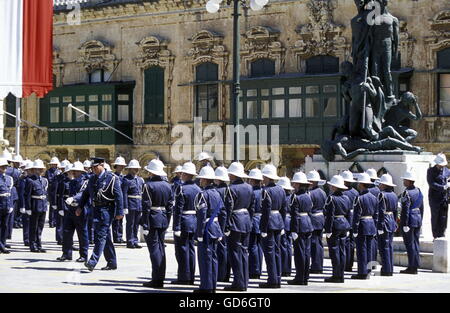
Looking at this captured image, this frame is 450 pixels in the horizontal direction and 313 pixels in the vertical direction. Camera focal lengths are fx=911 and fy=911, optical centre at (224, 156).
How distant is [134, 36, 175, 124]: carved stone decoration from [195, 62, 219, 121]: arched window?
1.45 metres

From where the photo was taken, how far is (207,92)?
40.6 meters

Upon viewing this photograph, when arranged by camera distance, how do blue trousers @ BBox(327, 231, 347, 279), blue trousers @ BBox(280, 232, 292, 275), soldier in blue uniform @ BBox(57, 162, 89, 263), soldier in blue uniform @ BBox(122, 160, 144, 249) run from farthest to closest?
soldier in blue uniform @ BBox(122, 160, 144, 249) < soldier in blue uniform @ BBox(57, 162, 89, 263) < blue trousers @ BBox(280, 232, 292, 275) < blue trousers @ BBox(327, 231, 347, 279)

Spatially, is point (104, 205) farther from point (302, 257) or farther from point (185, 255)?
point (302, 257)

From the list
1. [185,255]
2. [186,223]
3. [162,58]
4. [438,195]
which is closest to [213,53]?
[162,58]

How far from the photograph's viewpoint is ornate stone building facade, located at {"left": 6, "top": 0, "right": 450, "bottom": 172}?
34500 mm

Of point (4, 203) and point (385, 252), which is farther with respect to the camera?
point (4, 203)

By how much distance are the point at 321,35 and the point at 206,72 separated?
617 centimetres

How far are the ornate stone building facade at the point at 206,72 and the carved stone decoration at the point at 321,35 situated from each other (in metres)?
0.04

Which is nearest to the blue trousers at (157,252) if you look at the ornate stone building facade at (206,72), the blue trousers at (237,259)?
the blue trousers at (237,259)

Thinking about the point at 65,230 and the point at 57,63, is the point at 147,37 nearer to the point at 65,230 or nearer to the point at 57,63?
the point at 57,63

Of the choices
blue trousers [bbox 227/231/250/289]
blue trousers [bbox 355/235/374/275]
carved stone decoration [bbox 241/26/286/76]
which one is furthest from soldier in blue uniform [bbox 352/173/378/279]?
carved stone decoration [bbox 241/26/286/76]

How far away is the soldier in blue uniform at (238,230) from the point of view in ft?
43.8

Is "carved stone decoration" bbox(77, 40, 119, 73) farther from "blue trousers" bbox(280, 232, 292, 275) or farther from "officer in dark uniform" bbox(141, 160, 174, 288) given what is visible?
"officer in dark uniform" bbox(141, 160, 174, 288)

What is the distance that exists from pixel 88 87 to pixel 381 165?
26.9 meters
